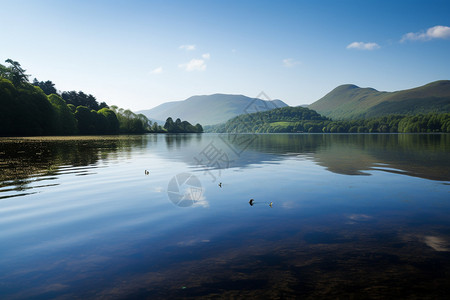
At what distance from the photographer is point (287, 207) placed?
15156mm

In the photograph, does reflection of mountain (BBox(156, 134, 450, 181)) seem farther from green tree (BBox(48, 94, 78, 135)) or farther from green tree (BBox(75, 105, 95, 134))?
green tree (BBox(75, 105, 95, 134))

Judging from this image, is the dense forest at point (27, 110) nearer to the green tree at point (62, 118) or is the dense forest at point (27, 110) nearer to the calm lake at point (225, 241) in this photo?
the green tree at point (62, 118)

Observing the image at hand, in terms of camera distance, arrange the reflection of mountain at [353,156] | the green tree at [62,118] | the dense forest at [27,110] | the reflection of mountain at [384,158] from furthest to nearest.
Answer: the green tree at [62,118] < the dense forest at [27,110] < the reflection of mountain at [353,156] < the reflection of mountain at [384,158]

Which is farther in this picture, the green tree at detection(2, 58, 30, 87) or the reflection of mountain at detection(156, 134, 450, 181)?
the green tree at detection(2, 58, 30, 87)

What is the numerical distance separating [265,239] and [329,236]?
8.71 ft

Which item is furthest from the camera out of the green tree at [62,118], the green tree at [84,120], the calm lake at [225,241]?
the green tree at [84,120]

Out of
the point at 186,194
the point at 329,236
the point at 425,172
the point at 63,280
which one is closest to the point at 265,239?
the point at 329,236

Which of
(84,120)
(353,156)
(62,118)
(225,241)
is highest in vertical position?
(84,120)

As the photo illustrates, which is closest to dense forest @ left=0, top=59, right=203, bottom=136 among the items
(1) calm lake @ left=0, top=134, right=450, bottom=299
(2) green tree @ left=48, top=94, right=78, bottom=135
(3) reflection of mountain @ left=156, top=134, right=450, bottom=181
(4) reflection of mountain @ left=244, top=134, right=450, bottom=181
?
(2) green tree @ left=48, top=94, right=78, bottom=135

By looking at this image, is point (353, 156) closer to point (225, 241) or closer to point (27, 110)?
point (225, 241)

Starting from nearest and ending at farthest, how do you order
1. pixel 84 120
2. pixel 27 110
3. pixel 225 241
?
pixel 225 241 < pixel 27 110 < pixel 84 120

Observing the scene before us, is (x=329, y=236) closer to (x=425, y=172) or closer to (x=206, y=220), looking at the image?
(x=206, y=220)

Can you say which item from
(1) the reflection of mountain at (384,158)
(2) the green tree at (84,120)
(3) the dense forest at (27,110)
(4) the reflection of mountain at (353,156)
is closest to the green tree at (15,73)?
(3) the dense forest at (27,110)


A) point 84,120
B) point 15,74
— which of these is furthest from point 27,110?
point 84,120
